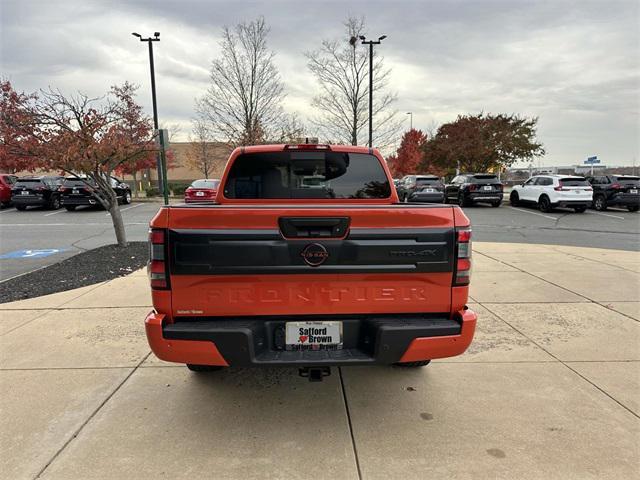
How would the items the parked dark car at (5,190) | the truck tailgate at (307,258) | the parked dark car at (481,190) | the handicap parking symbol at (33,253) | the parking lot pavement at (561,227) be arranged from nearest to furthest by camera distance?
1. the truck tailgate at (307,258)
2. the handicap parking symbol at (33,253)
3. the parking lot pavement at (561,227)
4. the parked dark car at (481,190)
5. the parked dark car at (5,190)

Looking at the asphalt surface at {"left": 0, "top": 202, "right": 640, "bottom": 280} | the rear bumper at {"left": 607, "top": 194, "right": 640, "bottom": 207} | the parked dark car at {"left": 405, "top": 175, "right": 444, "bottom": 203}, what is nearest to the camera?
the asphalt surface at {"left": 0, "top": 202, "right": 640, "bottom": 280}

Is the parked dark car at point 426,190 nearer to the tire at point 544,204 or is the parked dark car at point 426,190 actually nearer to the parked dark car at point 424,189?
the parked dark car at point 424,189

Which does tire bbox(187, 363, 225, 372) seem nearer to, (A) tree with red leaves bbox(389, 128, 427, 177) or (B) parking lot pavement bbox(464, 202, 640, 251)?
(B) parking lot pavement bbox(464, 202, 640, 251)

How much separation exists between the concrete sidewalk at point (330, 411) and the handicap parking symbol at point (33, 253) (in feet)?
18.5

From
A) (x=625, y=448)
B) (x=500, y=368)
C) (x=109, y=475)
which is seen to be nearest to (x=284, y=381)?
(x=109, y=475)

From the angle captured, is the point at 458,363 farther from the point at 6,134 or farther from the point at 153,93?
the point at 153,93

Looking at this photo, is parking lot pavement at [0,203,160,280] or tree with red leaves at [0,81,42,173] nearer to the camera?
tree with red leaves at [0,81,42,173]

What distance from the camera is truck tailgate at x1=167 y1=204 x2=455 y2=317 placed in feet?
8.13

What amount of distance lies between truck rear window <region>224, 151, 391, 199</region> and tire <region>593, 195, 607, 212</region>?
19.7m

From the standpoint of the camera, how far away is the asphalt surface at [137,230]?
398 inches

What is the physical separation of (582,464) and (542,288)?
4.14 meters

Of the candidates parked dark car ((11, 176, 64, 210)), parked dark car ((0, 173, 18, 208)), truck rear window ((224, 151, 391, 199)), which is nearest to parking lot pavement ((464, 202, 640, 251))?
truck rear window ((224, 151, 391, 199))

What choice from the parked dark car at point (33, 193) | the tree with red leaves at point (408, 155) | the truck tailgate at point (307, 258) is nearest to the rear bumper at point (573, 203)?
the truck tailgate at point (307, 258)

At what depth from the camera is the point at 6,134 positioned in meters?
7.54
